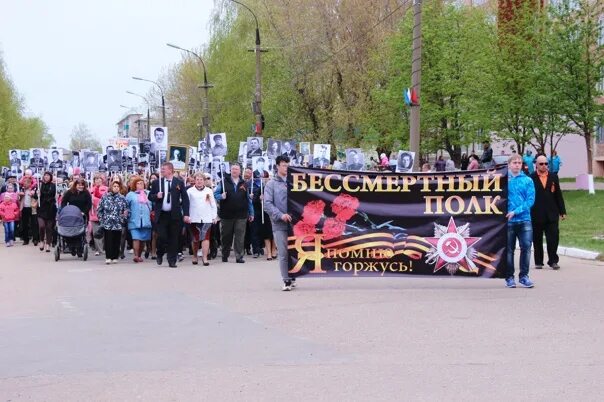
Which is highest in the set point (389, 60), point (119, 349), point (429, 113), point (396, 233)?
point (389, 60)

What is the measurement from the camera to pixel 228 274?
15.1 meters

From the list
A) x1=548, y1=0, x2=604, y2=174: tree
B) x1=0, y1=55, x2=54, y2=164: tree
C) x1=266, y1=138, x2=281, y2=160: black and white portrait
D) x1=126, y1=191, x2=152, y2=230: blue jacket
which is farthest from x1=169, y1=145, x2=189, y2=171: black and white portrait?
x1=0, y1=55, x2=54, y2=164: tree

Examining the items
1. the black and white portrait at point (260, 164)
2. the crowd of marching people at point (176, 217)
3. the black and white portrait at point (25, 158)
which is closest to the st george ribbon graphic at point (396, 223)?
the crowd of marching people at point (176, 217)

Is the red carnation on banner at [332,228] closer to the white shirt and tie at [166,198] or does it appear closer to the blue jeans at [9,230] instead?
the white shirt and tie at [166,198]

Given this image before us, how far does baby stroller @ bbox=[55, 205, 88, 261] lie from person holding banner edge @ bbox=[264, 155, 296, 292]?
6.81m

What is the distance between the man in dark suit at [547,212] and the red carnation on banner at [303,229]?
14.0 feet

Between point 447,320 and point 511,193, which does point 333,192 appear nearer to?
point 511,193

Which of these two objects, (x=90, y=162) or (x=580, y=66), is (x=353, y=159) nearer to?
(x=90, y=162)

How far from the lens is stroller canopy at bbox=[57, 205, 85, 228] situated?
1820 centimetres

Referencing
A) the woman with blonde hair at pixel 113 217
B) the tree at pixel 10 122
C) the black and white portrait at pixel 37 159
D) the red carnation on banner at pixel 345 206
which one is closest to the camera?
the red carnation on banner at pixel 345 206

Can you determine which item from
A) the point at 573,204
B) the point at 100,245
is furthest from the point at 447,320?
the point at 573,204

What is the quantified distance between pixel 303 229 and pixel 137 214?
19.8 ft

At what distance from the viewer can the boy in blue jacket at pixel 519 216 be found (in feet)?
40.6

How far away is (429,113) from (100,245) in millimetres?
19405
